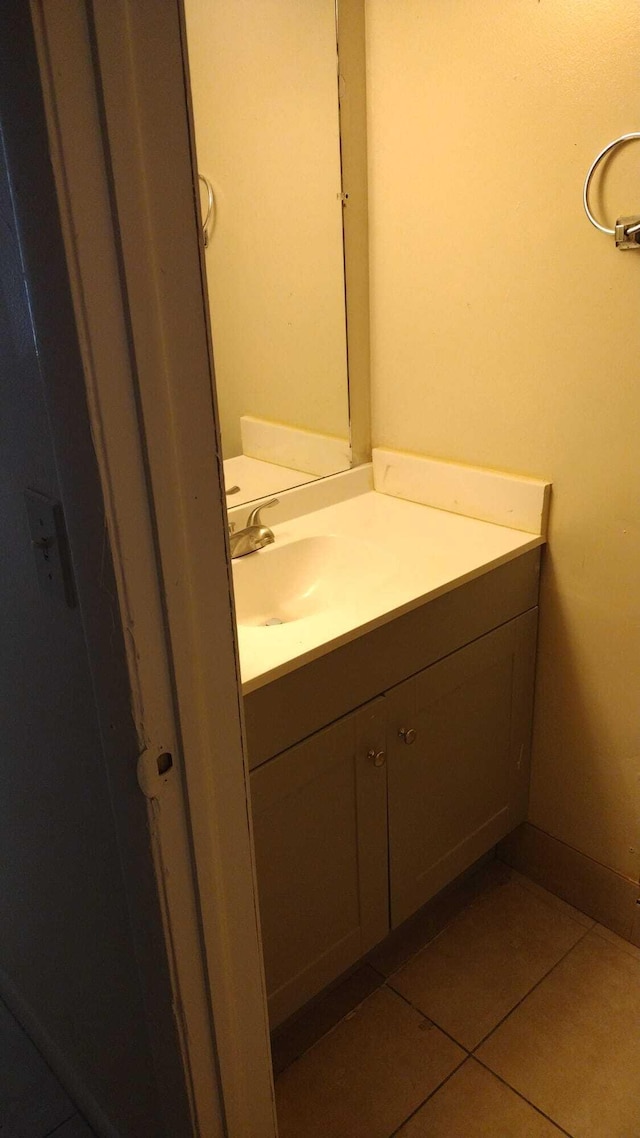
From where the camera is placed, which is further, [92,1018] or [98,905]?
[92,1018]

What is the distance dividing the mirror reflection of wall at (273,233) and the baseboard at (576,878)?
3.14 feet

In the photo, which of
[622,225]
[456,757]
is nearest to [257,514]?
[456,757]

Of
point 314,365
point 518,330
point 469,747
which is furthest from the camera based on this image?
point 314,365

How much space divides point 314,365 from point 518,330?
45 centimetres

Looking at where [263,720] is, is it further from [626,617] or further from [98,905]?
[626,617]

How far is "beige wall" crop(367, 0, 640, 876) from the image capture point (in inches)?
49.6

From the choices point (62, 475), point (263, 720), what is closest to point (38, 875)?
point (263, 720)

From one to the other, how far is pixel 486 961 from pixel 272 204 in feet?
5.17

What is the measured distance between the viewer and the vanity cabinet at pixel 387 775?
1.21 m

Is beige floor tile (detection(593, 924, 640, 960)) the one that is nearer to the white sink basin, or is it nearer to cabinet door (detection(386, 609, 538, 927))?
cabinet door (detection(386, 609, 538, 927))

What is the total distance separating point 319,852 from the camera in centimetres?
128

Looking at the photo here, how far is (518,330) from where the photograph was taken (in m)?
1.43

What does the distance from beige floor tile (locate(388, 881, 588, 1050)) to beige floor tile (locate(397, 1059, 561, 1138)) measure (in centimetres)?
8

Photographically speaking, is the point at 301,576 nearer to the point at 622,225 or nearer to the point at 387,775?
the point at 387,775
